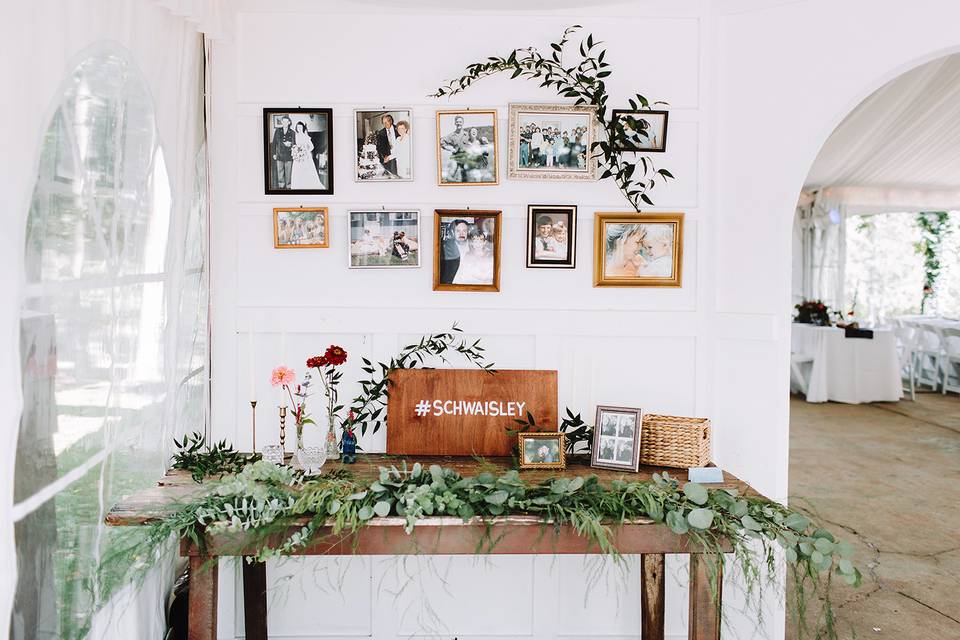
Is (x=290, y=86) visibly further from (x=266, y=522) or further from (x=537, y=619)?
(x=537, y=619)

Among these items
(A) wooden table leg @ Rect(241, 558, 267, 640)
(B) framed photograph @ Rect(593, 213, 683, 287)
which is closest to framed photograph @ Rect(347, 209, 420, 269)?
(B) framed photograph @ Rect(593, 213, 683, 287)

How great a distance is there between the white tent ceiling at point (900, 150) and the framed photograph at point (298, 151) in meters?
4.65

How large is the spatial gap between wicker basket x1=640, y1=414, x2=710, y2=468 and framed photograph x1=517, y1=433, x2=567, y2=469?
0.33 metres

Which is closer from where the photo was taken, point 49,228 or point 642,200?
point 49,228

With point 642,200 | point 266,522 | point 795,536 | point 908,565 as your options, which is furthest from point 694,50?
point 908,565

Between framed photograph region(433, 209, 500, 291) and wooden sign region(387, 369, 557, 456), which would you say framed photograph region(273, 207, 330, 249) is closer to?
framed photograph region(433, 209, 500, 291)

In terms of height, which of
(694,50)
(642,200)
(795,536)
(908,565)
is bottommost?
(908,565)

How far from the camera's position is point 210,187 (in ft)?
9.64

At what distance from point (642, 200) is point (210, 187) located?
185cm

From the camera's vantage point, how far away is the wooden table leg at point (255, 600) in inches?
111

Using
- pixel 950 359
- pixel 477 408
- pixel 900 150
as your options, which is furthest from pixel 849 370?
pixel 477 408

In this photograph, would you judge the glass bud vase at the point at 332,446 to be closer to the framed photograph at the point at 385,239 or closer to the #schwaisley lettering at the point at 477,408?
the #schwaisley lettering at the point at 477,408

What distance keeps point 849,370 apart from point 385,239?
7257 mm

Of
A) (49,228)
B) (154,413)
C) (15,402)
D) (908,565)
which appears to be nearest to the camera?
(15,402)
